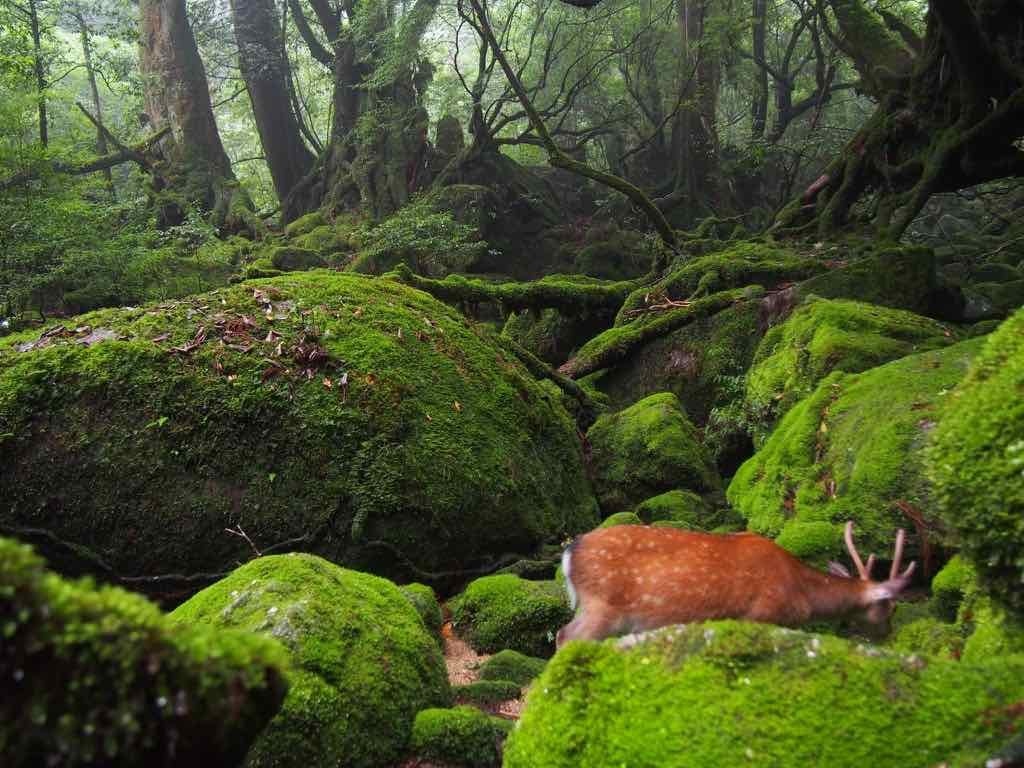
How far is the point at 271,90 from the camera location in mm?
20938

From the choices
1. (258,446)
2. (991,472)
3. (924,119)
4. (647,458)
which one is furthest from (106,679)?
(924,119)

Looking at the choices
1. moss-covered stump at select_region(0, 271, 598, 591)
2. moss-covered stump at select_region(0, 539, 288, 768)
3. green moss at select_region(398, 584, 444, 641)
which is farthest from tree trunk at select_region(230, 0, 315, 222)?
moss-covered stump at select_region(0, 539, 288, 768)

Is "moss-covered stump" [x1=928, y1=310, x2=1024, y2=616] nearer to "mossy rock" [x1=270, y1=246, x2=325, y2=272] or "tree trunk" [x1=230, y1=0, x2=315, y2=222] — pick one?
"mossy rock" [x1=270, y1=246, x2=325, y2=272]

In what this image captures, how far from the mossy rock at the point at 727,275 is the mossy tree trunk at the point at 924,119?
1.28 m

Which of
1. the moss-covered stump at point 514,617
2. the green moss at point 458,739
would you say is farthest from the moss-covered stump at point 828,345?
the green moss at point 458,739

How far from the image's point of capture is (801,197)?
1310 centimetres

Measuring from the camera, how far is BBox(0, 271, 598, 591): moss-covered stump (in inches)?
188

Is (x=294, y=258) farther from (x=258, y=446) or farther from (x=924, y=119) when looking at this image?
(x=924, y=119)

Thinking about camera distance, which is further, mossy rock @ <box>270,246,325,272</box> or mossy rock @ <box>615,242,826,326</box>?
mossy rock @ <box>270,246,325,272</box>

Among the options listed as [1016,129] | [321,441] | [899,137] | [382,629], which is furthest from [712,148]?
[382,629]

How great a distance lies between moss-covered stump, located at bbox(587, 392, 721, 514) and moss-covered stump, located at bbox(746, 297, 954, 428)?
793mm

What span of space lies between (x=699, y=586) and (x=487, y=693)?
1.49m

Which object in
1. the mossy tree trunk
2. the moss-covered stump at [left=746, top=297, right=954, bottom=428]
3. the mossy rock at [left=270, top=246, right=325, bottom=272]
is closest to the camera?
the moss-covered stump at [left=746, top=297, right=954, bottom=428]

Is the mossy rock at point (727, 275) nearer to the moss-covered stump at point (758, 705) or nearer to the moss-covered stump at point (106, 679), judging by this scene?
the moss-covered stump at point (758, 705)
